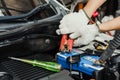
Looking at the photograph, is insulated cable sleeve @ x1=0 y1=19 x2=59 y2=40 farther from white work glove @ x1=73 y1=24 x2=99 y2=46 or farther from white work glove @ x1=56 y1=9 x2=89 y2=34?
white work glove @ x1=73 y1=24 x2=99 y2=46

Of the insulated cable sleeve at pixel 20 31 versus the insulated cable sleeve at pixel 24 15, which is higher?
the insulated cable sleeve at pixel 24 15

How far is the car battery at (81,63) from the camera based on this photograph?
1.77 meters

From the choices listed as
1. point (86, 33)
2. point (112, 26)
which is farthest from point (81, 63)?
point (112, 26)

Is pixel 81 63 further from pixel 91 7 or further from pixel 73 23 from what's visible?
pixel 91 7

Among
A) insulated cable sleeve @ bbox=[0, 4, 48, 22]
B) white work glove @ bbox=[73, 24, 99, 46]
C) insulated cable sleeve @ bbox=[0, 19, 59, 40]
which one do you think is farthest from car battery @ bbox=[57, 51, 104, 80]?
insulated cable sleeve @ bbox=[0, 4, 48, 22]

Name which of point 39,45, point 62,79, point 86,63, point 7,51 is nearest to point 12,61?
point 7,51

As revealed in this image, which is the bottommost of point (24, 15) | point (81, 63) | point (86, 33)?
point (81, 63)

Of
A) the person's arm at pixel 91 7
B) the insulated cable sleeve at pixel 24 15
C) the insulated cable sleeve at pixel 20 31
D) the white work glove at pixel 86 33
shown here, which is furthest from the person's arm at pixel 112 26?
the insulated cable sleeve at pixel 24 15

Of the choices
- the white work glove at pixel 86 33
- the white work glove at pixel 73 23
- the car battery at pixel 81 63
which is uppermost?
the white work glove at pixel 73 23

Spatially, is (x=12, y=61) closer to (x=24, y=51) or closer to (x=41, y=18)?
(x=24, y=51)

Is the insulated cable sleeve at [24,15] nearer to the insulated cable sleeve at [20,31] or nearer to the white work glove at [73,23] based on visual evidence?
the insulated cable sleeve at [20,31]

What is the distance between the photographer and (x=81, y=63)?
188cm

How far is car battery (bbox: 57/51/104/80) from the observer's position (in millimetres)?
1775

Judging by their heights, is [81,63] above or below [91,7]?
below
